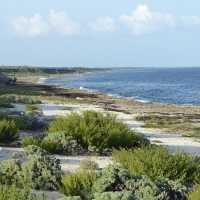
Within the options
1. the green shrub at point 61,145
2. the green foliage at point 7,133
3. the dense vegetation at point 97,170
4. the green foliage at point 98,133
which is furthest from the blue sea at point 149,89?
the green shrub at point 61,145

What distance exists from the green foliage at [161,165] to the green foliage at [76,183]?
1.35m

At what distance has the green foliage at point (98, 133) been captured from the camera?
456 inches

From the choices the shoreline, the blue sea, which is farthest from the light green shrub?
the blue sea

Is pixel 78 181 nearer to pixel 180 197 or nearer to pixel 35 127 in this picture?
pixel 180 197

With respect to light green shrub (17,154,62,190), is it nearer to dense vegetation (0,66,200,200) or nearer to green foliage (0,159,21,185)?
dense vegetation (0,66,200,200)

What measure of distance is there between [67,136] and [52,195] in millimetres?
4407

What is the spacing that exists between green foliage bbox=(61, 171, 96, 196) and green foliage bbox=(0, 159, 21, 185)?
3.28ft

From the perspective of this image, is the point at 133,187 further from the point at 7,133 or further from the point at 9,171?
the point at 7,133

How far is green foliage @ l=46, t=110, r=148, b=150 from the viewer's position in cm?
1159

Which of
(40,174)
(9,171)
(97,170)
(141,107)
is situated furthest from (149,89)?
(9,171)

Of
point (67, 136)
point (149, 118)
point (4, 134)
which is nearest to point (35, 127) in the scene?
point (4, 134)

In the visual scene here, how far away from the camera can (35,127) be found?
51.1 feet

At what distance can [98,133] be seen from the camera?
458 inches

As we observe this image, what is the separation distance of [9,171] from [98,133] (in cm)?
454
